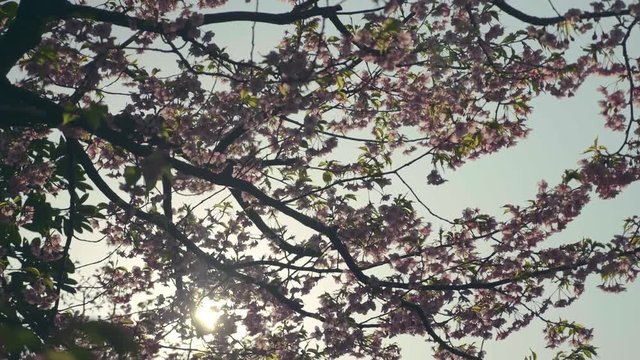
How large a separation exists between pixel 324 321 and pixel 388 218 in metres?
2.08

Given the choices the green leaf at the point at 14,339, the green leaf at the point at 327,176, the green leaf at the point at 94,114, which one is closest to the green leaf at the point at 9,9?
the green leaf at the point at 327,176

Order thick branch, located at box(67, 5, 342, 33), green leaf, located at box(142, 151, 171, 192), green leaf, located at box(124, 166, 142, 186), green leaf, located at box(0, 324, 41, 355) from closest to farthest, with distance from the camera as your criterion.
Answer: green leaf, located at box(0, 324, 41, 355), green leaf, located at box(142, 151, 171, 192), green leaf, located at box(124, 166, 142, 186), thick branch, located at box(67, 5, 342, 33)

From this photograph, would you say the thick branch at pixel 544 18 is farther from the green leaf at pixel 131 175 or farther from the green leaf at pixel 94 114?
the green leaf at pixel 131 175

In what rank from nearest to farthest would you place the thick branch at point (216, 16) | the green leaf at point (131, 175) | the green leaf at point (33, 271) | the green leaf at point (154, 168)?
the green leaf at point (154, 168), the green leaf at point (131, 175), the thick branch at point (216, 16), the green leaf at point (33, 271)

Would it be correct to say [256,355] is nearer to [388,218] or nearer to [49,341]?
[388,218]

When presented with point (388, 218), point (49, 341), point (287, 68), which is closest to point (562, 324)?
point (388, 218)

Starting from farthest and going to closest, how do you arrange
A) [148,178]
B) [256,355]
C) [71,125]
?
[256,355] < [71,125] < [148,178]

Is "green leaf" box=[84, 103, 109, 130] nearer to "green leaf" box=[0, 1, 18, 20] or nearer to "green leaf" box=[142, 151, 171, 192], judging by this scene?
"green leaf" box=[142, 151, 171, 192]

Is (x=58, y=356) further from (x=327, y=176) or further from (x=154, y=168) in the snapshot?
(x=327, y=176)

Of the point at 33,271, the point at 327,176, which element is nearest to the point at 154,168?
the point at 33,271

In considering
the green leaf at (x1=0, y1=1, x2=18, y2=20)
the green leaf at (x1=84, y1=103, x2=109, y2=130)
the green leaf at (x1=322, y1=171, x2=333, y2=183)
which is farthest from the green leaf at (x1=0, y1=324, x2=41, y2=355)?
the green leaf at (x1=0, y1=1, x2=18, y2=20)

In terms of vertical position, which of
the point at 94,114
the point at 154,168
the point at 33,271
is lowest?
the point at 154,168

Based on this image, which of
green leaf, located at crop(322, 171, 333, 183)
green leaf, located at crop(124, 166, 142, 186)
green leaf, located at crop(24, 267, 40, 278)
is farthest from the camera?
green leaf, located at crop(322, 171, 333, 183)

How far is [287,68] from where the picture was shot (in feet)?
21.3
